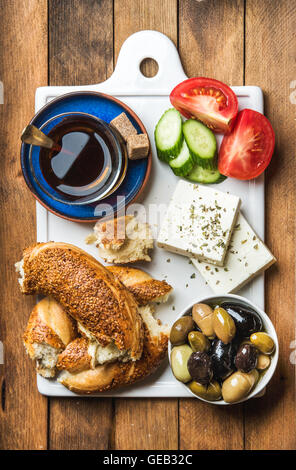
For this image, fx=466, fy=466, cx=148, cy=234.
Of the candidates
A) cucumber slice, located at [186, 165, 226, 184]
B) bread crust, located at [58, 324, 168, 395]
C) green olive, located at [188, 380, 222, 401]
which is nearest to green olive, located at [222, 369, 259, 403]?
green olive, located at [188, 380, 222, 401]

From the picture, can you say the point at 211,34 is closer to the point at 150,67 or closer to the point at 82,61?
the point at 150,67

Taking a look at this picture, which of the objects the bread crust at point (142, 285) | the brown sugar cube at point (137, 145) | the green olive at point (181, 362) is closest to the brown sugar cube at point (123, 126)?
the brown sugar cube at point (137, 145)

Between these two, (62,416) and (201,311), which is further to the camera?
(62,416)

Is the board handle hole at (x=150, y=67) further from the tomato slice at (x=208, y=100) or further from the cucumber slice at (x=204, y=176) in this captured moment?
the cucumber slice at (x=204, y=176)

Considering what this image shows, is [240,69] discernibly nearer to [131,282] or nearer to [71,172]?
[71,172]

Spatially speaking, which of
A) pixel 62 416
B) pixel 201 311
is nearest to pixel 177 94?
pixel 201 311

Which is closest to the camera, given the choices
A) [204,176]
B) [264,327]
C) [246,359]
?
[246,359]

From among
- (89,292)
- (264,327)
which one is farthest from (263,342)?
(89,292)
